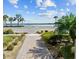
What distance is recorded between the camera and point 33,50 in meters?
1.99

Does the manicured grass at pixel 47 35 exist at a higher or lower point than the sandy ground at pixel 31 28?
lower

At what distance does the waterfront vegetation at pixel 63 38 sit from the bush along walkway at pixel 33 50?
0.14 feet

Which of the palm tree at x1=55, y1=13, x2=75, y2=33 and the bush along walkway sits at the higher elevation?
the palm tree at x1=55, y1=13, x2=75, y2=33

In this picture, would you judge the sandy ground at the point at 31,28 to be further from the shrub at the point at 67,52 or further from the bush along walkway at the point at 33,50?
the shrub at the point at 67,52

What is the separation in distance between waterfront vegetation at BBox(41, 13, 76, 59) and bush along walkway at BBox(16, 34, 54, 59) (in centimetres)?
4

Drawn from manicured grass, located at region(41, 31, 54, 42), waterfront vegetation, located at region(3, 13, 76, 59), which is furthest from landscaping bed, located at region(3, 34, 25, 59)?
manicured grass, located at region(41, 31, 54, 42)

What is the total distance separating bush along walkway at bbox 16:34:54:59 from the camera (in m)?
1.98

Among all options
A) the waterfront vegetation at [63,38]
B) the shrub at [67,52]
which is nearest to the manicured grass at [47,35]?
the waterfront vegetation at [63,38]

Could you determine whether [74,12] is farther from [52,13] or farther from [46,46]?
[46,46]

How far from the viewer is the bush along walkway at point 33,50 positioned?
1981 mm

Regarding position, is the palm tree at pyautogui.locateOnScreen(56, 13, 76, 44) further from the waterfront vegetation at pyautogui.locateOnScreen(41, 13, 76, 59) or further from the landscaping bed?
the landscaping bed

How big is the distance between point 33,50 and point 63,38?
0.84 ft

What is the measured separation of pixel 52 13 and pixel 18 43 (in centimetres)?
36

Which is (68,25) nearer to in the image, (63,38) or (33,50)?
(63,38)
